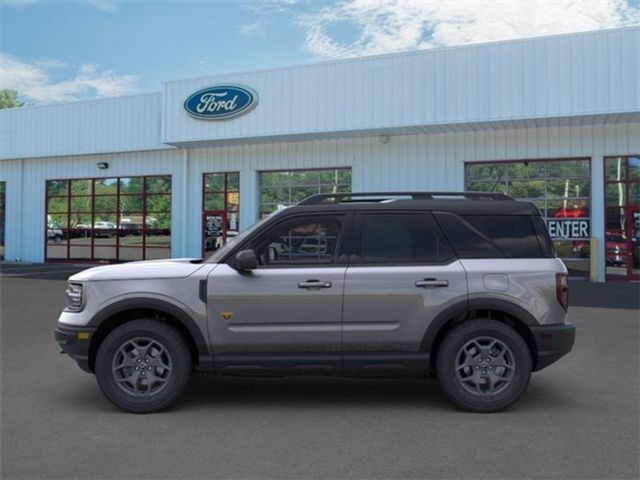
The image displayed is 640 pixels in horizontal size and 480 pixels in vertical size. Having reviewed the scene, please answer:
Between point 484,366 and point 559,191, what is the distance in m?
13.0

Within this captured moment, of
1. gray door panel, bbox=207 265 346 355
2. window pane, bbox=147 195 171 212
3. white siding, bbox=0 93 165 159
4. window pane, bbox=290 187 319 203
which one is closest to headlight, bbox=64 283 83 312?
gray door panel, bbox=207 265 346 355

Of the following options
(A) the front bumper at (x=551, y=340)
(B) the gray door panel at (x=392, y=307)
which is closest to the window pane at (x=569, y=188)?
(A) the front bumper at (x=551, y=340)

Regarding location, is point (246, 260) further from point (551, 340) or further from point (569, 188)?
point (569, 188)

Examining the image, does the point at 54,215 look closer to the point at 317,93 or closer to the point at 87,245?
the point at 87,245

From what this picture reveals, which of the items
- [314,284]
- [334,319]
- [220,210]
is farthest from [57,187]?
[334,319]

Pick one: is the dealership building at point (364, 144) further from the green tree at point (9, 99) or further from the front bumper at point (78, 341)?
the green tree at point (9, 99)

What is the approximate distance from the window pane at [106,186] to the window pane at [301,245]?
19.2 metres

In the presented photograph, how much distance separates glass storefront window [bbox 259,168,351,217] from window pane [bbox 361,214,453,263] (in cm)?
1338

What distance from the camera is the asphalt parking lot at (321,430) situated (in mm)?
3797

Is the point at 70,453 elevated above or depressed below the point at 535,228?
below

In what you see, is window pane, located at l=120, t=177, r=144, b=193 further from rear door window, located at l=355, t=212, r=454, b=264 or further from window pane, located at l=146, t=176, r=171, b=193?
rear door window, located at l=355, t=212, r=454, b=264

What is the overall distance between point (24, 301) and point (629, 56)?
14924 millimetres

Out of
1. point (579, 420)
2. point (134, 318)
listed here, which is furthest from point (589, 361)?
point (134, 318)

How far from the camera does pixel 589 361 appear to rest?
6793 mm
